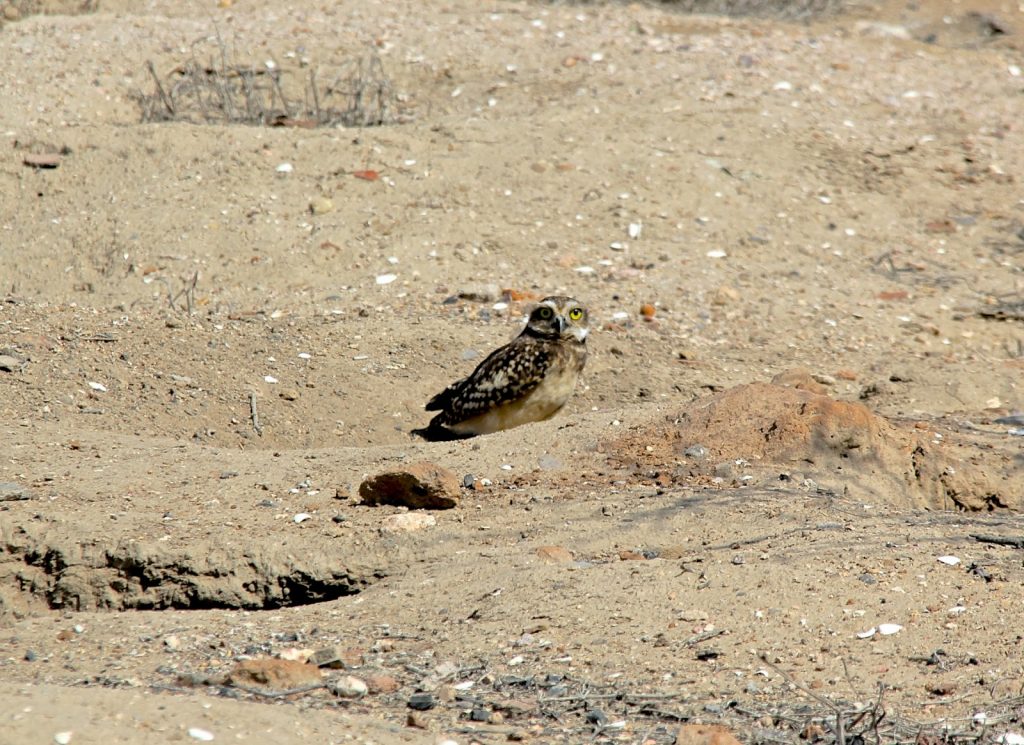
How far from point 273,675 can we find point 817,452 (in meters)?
2.63

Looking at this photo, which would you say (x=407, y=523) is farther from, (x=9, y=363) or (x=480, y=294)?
(x=480, y=294)

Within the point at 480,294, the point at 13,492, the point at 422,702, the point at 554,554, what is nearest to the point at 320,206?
the point at 480,294

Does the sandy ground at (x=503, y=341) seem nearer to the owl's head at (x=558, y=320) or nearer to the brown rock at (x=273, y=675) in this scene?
the brown rock at (x=273, y=675)

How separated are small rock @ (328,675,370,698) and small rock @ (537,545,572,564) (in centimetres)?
97

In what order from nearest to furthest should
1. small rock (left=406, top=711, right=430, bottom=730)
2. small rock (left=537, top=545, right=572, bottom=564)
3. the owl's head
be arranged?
small rock (left=406, top=711, right=430, bottom=730)
small rock (left=537, top=545, right=572, bottom=564)
the owl's head

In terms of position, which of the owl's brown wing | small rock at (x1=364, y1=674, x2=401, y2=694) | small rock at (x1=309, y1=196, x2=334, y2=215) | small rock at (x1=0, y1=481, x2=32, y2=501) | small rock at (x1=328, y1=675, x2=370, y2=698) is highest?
small rock at (x1=309, y1=196, x2=334, y2=215)

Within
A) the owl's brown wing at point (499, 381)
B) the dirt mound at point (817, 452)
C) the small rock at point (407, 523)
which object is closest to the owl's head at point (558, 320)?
the owl's brown wing at point (499, 381)

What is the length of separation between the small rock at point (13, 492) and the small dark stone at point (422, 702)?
229cm

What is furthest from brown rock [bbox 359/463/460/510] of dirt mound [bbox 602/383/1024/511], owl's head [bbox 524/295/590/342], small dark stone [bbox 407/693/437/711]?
owl's head [bbox 524/295/590/342]

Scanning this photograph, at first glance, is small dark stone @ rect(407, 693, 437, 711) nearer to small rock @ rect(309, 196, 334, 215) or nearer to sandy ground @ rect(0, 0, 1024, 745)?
sandy ground @ rect(0, 0, 1024, 745)

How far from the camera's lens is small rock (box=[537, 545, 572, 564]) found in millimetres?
4621

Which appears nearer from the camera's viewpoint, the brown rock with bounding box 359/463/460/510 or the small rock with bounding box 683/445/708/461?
the brown rock with bounding box 359/463/460/510

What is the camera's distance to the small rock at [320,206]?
909 cm

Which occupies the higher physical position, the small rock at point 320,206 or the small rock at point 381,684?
the small rock at point 320,206
